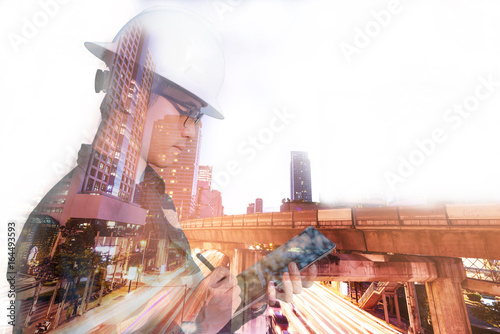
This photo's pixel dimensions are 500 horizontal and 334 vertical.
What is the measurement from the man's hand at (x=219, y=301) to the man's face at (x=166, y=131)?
3618 millimetres

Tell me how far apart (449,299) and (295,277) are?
12.6 meters

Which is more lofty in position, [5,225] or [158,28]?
[158,28]

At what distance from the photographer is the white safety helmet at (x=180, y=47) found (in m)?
4.55

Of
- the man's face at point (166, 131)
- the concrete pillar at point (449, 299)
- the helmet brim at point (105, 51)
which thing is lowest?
the concrete pillar at point (449, 299)

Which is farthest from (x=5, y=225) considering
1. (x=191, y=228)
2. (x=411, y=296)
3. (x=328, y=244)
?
(x=411, y=296)

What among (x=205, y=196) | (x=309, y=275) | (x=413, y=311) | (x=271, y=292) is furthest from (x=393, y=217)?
(x=205, y=196)

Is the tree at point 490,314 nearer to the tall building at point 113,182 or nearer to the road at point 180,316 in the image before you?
the road at point 180,316

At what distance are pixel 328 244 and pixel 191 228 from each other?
20929 mm

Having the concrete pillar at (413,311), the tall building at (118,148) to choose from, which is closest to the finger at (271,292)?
the concrete pillar at (413,311)

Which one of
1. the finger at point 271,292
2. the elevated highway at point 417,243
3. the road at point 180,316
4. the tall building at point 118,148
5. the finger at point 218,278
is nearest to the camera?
the finger at point 271,292

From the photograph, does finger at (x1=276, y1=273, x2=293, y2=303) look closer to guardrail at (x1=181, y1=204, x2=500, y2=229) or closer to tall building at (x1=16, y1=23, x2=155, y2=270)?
guardrail at (x1=181, y1=204, x2=500, y2=229)

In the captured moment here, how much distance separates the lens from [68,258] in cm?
1623

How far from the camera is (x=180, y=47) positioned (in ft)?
15.3

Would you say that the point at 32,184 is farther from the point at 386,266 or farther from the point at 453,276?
the point at 453,276
